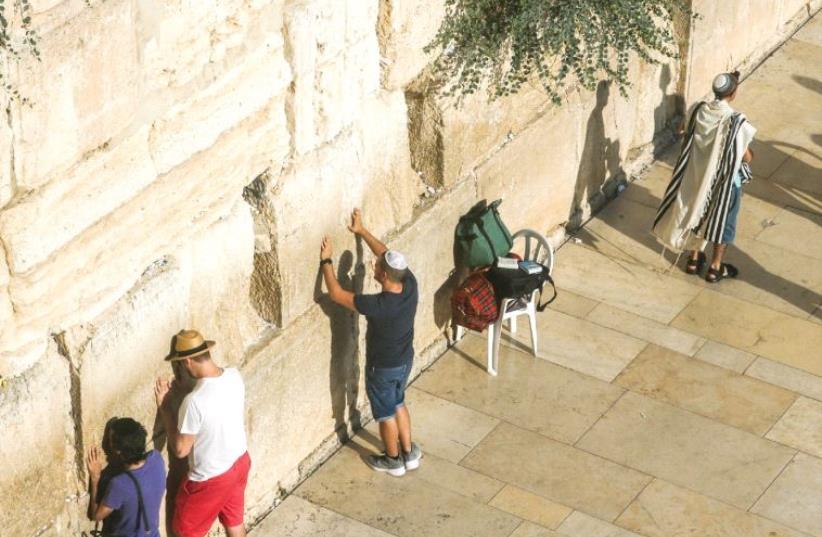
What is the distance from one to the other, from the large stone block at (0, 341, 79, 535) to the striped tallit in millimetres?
4808

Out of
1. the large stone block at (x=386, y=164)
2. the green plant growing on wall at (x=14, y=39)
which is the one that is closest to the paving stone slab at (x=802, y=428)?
the large stone block at (x=386, y=164)

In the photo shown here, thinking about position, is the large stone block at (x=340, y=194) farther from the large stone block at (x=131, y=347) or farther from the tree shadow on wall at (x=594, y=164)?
the tree shadow on wall at (x=594, y=164)

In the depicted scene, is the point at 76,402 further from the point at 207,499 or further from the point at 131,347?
the point at 207,499

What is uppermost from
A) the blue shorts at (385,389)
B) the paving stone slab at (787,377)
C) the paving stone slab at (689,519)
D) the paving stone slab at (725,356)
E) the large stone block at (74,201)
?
the large stone block at (74,201)

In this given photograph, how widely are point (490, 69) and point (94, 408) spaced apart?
348 cm

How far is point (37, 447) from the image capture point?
22.9ft

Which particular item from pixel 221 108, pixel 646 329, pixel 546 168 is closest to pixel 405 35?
pixel 221 108

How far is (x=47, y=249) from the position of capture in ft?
22.2

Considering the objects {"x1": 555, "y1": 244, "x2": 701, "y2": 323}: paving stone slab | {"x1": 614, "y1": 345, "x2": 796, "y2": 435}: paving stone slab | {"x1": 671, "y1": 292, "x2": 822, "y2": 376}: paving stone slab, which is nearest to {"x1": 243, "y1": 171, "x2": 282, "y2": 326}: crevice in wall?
{"x1": 614, "y1": 345, "x2": 796, "y2": 435}: paving stone slab

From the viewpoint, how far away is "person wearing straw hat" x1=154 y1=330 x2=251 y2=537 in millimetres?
7508

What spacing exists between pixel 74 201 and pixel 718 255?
511 centimetres

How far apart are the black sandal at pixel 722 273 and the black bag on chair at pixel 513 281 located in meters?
1.59

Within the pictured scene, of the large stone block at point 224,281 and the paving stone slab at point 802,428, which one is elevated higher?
the large stone block at point 224,281

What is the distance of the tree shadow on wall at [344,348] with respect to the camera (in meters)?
8.85
